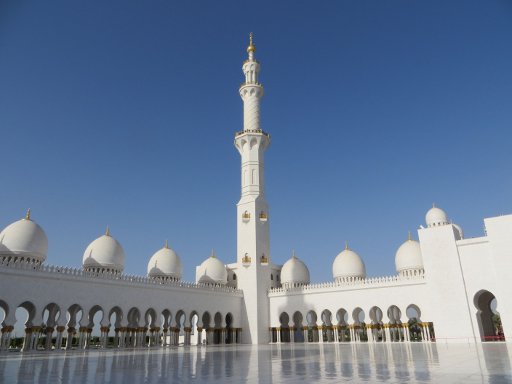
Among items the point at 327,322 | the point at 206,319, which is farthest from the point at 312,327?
the point at 206,319

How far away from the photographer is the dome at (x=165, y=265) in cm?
2920

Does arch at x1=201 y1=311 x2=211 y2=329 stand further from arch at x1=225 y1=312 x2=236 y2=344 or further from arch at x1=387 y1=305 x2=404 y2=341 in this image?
arch at x1=387 y1=305 x2=404 y2=341

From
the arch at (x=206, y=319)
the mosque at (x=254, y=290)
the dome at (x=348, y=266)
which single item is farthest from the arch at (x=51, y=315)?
the dome at (x=348, y=266)

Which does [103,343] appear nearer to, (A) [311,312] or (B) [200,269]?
(B) [200,269]

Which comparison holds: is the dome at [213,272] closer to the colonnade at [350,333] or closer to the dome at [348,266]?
the colonnade at [350,333]

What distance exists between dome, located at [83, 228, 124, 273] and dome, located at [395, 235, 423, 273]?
1823cm

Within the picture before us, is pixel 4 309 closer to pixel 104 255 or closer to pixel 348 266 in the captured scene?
pixel 104 255

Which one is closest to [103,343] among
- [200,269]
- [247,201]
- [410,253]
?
[200,269]

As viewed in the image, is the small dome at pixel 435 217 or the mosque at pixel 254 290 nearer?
the mosque at pixel 254 290

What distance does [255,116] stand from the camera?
33.5m

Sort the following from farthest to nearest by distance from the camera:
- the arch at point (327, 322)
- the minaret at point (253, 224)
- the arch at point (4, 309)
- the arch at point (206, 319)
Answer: the minaret at point (253, 224) → the arch at point (206, 319) → the arch at point (327, 322) → the arch at point (4, 309)

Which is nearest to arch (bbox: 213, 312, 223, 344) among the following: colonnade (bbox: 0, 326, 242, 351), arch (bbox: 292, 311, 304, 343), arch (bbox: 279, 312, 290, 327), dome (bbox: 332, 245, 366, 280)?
colonnade (bbox: 0, 326, 242, 351)

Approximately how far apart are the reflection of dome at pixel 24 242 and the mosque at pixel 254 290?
0.05 metres

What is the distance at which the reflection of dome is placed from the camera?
22.0 m
